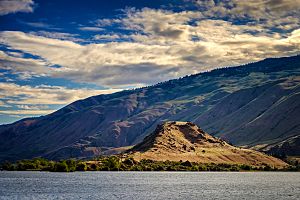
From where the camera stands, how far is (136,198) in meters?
117

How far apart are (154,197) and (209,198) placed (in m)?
14.4

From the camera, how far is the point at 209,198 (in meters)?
120

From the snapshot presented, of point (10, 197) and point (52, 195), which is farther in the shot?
point (52, 195)

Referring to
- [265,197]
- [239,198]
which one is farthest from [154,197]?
[265,197]

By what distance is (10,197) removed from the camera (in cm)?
11388

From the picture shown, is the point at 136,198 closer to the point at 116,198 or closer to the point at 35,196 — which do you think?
the point at 116,198

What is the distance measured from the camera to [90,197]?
387 ft

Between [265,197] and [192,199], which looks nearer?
[192,199]

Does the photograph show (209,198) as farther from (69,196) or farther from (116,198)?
(69,196)

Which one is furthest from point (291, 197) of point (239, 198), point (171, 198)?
point (171, 198)

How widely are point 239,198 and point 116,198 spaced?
3196cm

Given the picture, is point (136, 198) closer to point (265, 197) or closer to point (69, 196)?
point (69, 196)

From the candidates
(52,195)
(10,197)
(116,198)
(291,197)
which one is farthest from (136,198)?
(291,197)

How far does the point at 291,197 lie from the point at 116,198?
46.7 m
